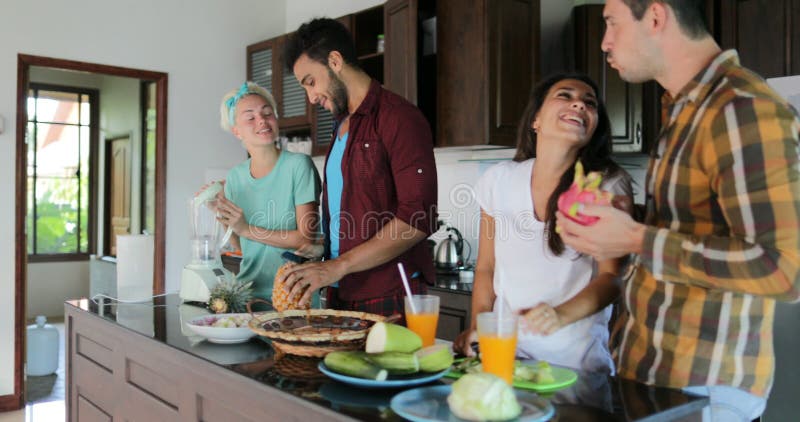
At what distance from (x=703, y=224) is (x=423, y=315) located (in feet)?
1.88

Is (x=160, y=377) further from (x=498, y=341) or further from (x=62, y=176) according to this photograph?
(x=62, y=176)

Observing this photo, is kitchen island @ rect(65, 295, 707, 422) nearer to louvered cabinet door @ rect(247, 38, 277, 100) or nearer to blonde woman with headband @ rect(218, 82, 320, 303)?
blonde woman with headband @ rect(218, 82, 320, 303)

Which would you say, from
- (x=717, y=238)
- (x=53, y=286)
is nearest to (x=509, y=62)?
(x=717, y=238)

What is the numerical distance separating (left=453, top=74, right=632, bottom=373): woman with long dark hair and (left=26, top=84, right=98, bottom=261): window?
7140 mm

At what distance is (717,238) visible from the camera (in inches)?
47.0

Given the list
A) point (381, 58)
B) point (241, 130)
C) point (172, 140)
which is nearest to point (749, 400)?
point (241, 130)

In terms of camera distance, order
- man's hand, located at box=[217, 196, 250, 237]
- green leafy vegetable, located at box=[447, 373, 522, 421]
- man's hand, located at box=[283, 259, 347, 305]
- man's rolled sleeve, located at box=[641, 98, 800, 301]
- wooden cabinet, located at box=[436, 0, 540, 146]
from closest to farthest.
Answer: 1. green leafy vegetable, located at box=[447, 373, 522, 421]
2. man's rolled sleeve, located at box=[641, 98, 800, 301]
3. man's hand, located at box=[283, 259, 347, 305]
4. man's hand, located at box=[217, 196, 250, 237]
5. wooden cabinet, located at box=[436, 0, 540, 146]

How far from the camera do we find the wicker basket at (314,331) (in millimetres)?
1474

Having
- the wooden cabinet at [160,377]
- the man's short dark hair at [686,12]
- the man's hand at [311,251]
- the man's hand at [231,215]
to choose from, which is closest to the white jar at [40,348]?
the wooden cabinet at [160,377]

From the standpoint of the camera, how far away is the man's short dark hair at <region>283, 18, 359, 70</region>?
222 centimetres

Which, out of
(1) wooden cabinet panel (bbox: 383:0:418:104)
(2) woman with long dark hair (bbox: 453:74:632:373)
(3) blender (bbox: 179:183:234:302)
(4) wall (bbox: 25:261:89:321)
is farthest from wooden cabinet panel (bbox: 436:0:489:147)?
(4) wall (bbox: 25:261:89:321)

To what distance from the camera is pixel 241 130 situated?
8.21 feet

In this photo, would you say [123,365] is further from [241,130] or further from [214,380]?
[241,130]

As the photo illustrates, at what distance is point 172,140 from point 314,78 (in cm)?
310
